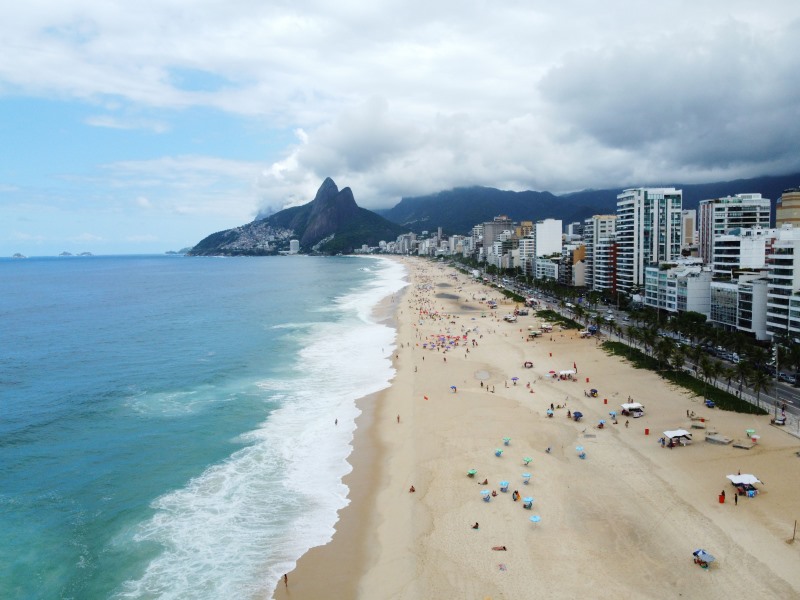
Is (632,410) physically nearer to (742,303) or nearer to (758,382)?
(758,382)

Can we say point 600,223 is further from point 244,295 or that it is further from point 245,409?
point 245,409

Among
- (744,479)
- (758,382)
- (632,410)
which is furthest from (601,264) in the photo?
(744,479)

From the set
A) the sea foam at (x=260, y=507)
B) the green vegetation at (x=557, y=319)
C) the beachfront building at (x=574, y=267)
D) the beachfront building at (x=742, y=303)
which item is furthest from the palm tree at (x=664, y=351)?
the beachfront building at (x=574, y=267)

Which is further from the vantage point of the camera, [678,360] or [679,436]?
[678,360]

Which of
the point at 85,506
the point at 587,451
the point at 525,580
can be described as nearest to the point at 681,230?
the point at 587,451

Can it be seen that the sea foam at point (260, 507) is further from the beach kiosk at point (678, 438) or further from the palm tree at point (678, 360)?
the palm tree at point (678, 360)

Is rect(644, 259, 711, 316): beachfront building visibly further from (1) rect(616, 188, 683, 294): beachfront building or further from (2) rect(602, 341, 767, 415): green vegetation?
(1) rect(616, 188, 683, 294): beachfront building

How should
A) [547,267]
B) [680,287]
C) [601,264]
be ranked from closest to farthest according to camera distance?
[680,287], [601,264], [547,267]
